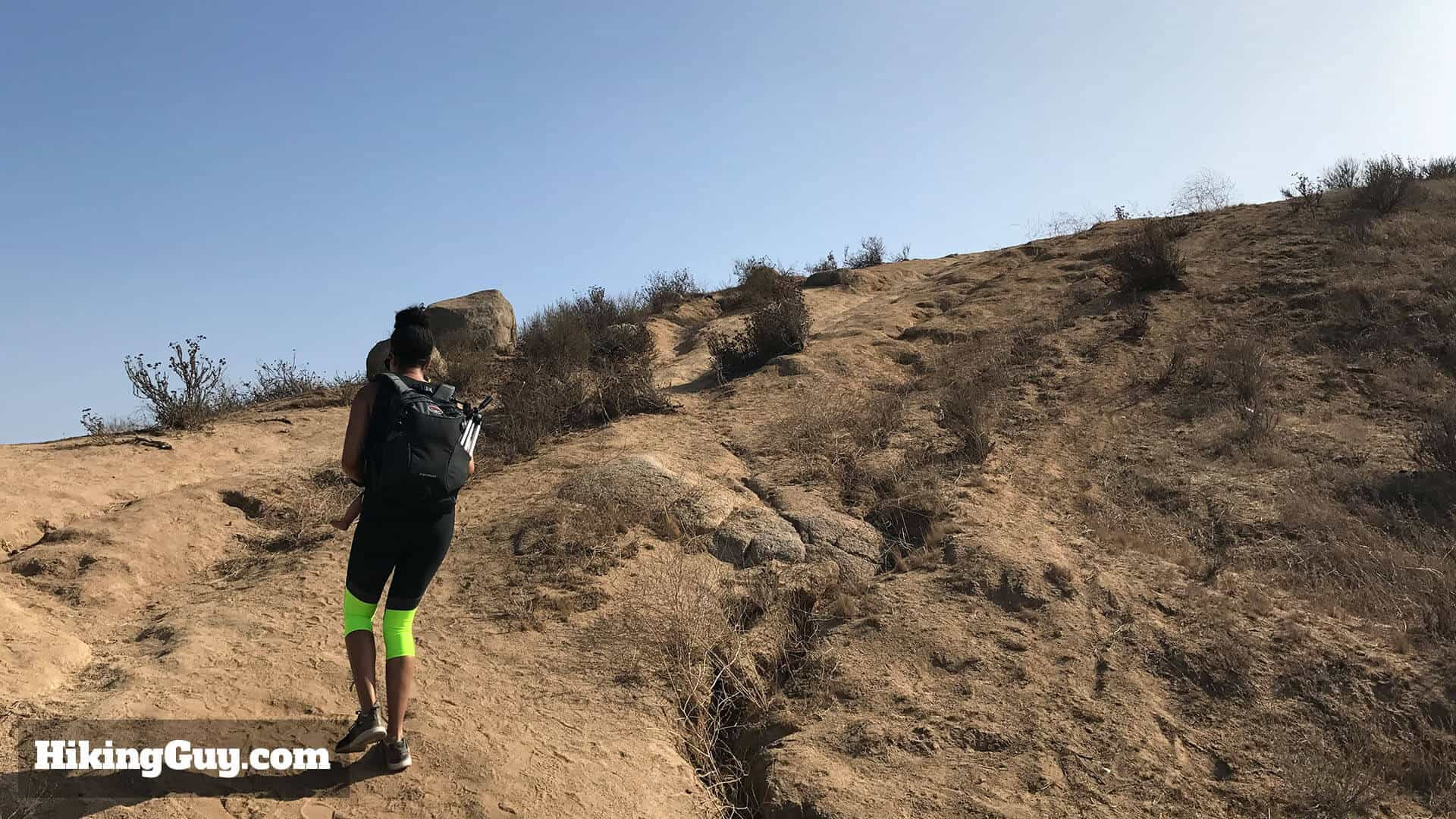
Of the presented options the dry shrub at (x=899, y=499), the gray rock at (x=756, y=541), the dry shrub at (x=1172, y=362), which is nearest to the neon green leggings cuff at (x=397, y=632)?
the gray rock at (x=756, y=541)

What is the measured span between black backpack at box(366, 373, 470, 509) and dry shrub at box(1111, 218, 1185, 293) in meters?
8.67

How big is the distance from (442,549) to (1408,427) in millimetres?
6771

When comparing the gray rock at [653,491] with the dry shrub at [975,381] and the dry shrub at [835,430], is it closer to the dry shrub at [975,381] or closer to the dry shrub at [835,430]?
the dry shrub at [835,430]

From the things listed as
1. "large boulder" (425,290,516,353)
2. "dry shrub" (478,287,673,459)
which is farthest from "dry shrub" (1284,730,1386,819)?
"large boulder" (425,290,516,353)

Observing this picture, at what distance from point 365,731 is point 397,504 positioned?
0.84 m

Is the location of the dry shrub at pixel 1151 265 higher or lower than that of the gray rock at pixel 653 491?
higher

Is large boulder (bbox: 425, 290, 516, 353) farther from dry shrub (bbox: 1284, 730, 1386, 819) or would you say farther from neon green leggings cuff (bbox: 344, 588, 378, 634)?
dry shrub (bbox: 1284, 730, 1386, 819)

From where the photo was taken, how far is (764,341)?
355 inches

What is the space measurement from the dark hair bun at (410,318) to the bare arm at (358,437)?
27cm

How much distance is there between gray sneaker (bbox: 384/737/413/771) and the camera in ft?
9.69

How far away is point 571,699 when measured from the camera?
371 centimetres

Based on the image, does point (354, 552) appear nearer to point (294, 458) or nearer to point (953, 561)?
point (953, 561)

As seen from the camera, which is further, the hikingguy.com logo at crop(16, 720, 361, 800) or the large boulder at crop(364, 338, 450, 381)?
the large boulder at crop(364, 338, 450, 381)

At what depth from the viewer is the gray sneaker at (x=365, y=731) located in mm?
2932
